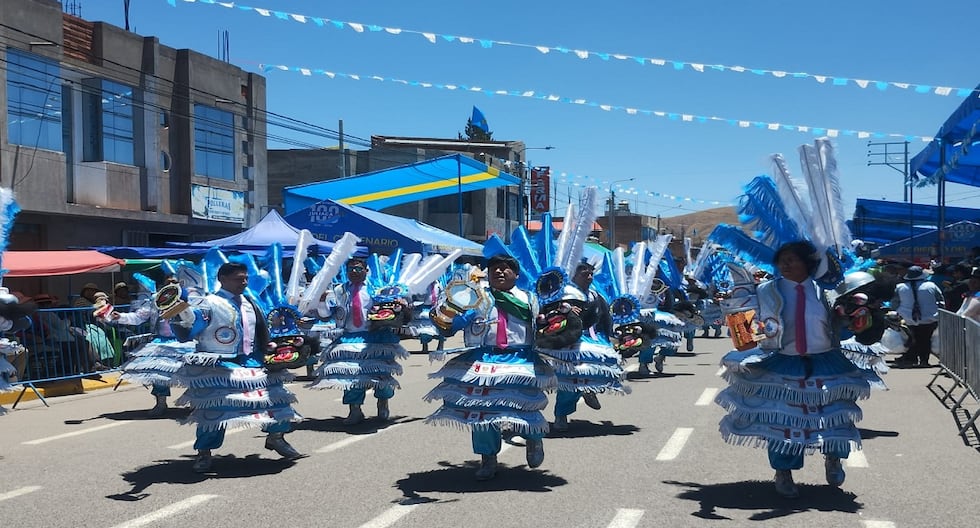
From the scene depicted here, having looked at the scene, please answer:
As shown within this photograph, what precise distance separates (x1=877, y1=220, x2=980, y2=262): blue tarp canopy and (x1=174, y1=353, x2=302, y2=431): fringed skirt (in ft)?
64.3

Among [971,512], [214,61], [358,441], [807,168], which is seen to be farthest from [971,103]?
[214,61]

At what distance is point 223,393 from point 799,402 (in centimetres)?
445

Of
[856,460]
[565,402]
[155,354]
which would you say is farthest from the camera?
[155,354]

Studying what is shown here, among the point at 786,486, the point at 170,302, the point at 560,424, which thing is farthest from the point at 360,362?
the point at 786,486

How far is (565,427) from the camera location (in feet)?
31.0

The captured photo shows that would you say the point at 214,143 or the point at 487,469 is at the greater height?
the point at 214,143

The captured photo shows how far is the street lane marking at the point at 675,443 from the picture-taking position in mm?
8065

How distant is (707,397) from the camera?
1195 cm

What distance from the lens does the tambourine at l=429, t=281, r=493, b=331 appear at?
6934mm

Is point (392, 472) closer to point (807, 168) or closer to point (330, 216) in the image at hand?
point (807, 168)

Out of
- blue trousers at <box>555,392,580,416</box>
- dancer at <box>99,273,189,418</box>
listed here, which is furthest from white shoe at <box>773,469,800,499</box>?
dancer at <box>99,273,189,418</box>

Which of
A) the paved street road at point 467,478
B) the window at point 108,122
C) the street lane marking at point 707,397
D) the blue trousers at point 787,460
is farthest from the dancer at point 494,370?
the window at point 108,122

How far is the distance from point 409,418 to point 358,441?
4.92 feet

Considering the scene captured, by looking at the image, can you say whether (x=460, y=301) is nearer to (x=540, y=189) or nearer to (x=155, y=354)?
(x=155, y=354)
